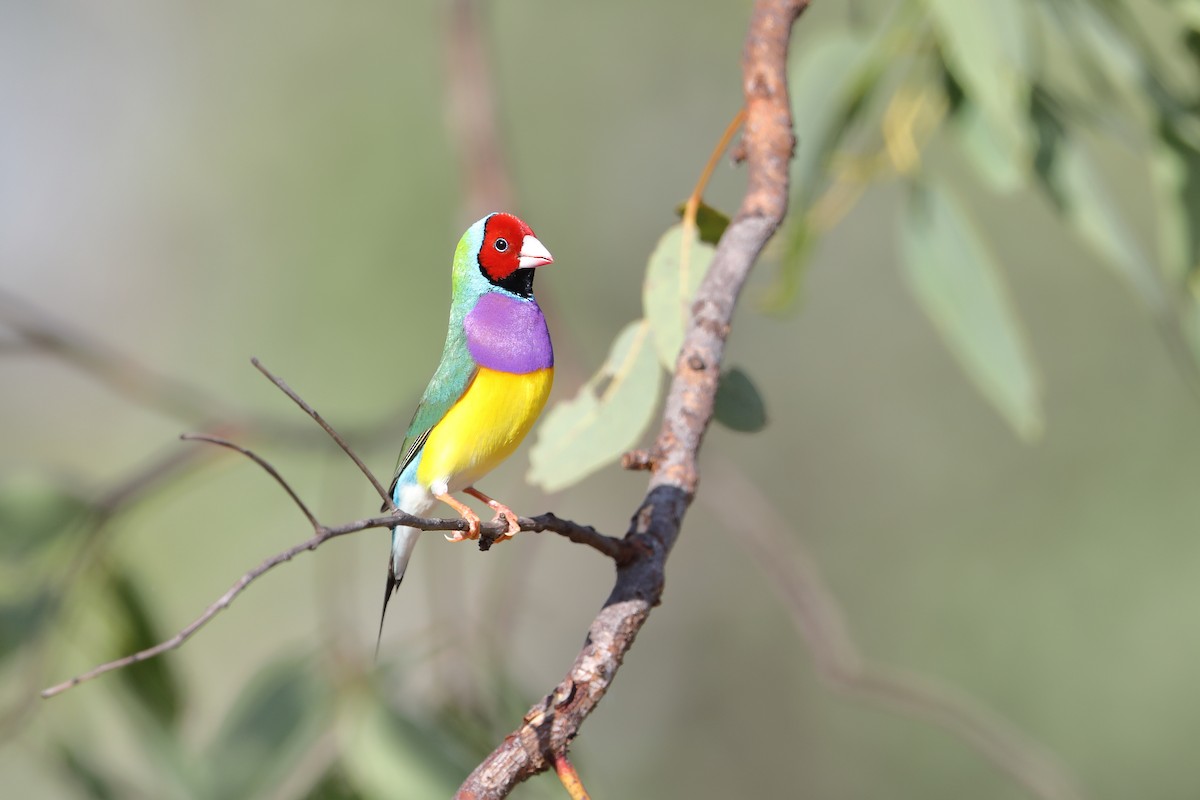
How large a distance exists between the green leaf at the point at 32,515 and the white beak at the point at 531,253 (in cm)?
180

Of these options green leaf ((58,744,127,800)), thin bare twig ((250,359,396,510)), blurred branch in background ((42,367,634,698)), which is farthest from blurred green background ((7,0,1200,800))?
thin bare twig ((250,359,396,510))

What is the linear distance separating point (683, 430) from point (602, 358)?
14.1ft

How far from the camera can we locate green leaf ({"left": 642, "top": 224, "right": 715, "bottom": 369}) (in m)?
1.53

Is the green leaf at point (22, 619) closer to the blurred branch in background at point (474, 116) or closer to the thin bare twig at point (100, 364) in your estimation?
the thin bare twig at point (100, 364)

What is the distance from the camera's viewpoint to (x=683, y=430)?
127 cm

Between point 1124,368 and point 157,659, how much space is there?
159 inches

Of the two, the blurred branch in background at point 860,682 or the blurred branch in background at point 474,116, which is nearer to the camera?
the blurred branch in background at point 860,682

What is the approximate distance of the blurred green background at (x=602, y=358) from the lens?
4902 millimetres

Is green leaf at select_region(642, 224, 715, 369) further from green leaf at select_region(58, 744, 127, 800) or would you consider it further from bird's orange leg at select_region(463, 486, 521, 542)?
green leaf at select_region(58, 744, 127, 800)

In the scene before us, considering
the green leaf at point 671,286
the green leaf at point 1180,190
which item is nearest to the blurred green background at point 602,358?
the green leaf at point 1180,190

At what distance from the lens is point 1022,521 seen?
5238mm

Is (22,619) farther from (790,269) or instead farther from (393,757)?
(790,269)

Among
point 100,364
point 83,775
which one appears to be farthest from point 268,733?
point 100,364

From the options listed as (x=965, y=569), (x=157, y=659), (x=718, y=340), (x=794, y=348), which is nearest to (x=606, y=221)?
(x=794, y=348)
